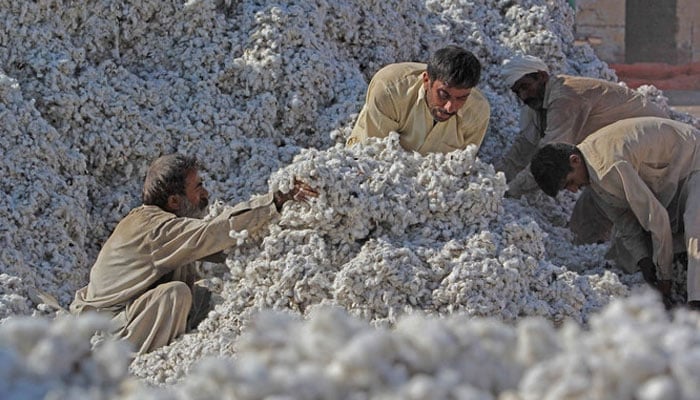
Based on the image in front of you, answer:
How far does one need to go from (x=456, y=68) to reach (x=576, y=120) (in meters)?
0.91

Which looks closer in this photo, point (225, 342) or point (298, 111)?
point (225, 342)

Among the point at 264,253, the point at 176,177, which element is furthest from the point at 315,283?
the point at 176,177

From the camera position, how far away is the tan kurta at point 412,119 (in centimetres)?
481

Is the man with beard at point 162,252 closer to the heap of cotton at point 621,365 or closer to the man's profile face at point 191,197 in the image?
the man's profile face at point 191,197

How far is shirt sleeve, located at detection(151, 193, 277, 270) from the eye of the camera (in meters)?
4.33

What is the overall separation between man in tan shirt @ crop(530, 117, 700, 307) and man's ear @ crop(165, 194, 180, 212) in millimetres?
1375

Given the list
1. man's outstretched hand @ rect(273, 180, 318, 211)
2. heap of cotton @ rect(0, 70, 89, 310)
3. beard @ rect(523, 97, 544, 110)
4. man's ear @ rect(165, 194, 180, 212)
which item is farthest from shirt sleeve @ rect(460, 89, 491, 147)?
heap of cotton @ rect(0, 70, 89, 310)

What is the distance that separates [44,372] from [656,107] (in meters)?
4.11

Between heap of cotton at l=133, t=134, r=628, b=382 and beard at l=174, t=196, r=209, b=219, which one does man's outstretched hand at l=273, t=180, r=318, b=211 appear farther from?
beard at l=174, t=196, r=209, b=219

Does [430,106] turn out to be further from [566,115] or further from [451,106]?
[566,115]

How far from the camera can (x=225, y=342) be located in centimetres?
420

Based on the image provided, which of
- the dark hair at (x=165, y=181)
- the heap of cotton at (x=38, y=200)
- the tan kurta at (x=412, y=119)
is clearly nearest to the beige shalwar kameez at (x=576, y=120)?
the tan kurta at (x=412, y=119)

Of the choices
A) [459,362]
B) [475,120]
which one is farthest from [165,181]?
[459,362]

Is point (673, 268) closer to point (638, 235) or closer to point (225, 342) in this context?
point (638, 235)
